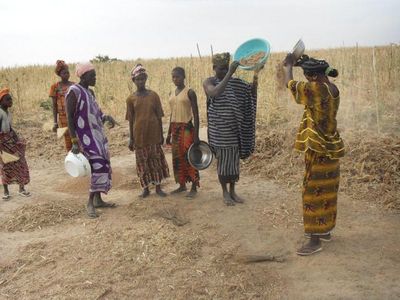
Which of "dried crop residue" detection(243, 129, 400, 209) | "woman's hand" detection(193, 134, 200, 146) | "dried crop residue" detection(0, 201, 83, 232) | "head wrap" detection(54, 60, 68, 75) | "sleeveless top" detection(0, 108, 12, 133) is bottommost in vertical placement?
"dried crop residue" detection(0, 201, 83, 232)

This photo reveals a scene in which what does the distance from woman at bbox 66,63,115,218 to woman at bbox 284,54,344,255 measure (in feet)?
6.57

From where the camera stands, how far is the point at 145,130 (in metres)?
4.62

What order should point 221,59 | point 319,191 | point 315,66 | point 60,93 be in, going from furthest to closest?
point 60,93 < point 221,59 < point 319,191 < point 315,66

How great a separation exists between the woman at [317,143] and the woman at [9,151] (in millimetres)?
3405

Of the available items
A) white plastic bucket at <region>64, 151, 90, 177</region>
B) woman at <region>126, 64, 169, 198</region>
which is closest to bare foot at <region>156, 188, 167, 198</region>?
woman at <region>126, 64, 169, 198</region>

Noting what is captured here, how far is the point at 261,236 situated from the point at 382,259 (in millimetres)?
1009

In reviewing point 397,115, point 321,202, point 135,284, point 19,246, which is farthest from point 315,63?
point 397,115

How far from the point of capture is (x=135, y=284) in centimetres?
301

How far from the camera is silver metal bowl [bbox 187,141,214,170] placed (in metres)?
4.56

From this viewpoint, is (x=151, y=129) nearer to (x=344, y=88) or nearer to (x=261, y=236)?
(x=261, y=236)

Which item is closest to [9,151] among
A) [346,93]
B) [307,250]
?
[307,250]

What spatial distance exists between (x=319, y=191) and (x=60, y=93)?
358 cm

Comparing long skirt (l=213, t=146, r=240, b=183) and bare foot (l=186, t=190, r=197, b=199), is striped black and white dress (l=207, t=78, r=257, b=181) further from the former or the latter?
bare foot (l=186, t=190, r=197, b=199)

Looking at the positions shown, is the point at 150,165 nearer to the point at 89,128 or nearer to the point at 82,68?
the point at 89,128
